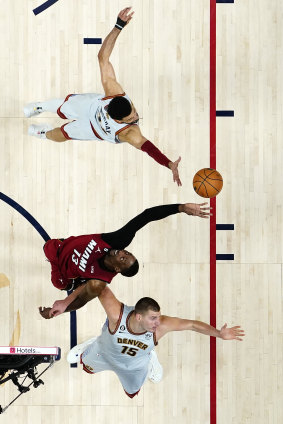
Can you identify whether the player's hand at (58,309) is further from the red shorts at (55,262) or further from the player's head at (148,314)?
the player's head at (148,314)

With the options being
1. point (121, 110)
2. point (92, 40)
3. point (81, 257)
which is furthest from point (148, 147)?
point (92, 40)

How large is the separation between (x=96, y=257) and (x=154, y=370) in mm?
1727

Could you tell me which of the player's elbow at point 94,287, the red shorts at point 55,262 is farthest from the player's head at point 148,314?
the red shorts at point 55,262

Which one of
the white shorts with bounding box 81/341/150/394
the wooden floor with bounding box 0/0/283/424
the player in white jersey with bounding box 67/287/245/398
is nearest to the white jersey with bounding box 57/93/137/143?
the wooden floor with bounding box 0/0/283/424

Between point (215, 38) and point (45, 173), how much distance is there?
2733 mm

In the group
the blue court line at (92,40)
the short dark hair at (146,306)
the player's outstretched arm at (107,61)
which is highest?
the blue court line at (92,40)

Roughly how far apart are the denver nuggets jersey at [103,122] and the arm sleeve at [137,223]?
985mm

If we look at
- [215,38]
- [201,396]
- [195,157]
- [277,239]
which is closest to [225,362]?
[201,396]

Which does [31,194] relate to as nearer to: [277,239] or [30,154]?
[30,154]

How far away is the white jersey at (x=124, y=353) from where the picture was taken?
17.4 feet

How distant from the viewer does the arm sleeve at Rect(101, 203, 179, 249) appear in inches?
210

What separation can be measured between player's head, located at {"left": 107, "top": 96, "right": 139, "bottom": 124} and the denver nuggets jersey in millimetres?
116

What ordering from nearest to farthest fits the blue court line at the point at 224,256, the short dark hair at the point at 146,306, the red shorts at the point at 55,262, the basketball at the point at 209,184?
the short dark hair at the point at 146,306
the red shorts at the point at 55,262
the basketball at the point at 209,184
the blue court line at the point at 224,256

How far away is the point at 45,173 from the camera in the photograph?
21.9 ft
